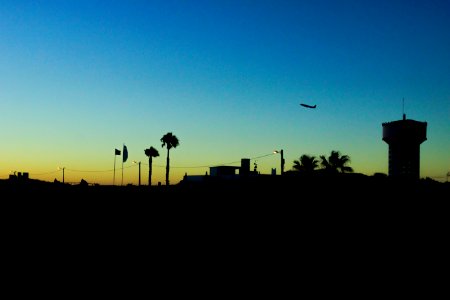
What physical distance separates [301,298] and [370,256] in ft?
19.2

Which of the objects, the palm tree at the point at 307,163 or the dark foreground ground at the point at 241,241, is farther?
the palm tree at the point at 307,163

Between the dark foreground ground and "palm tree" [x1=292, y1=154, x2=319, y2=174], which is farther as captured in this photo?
"palm tree" [x1=292, y1=154, x2=319, y2=174]

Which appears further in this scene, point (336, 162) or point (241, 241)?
point (336, 162)

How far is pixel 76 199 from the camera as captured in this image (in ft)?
118

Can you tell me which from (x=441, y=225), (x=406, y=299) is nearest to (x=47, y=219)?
(x=406, y=299)

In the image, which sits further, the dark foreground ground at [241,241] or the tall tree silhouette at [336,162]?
the tall tree silhouette at [336,162]

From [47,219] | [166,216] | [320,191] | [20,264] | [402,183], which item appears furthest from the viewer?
[402,183]

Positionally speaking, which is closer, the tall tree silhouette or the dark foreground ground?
the dark foreground ground

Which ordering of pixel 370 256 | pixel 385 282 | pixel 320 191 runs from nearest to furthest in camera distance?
pixel 385 282
pixel 370 256
pixel 320 191

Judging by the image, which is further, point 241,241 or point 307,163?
point 307,163

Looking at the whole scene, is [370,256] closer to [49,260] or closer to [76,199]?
[49,260]

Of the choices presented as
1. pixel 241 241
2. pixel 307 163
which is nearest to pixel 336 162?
pixel 307 163

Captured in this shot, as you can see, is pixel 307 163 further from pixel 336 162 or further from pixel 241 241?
pixel 241 241

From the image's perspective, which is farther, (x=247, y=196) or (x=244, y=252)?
(x=247, y=196)
